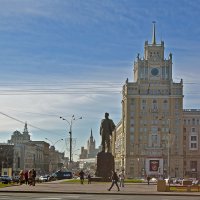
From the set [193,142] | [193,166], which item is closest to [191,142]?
[193,142]

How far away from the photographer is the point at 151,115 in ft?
585

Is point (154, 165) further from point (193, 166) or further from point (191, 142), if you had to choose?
point (191, 142)

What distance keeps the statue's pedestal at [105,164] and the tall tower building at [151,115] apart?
11933cm

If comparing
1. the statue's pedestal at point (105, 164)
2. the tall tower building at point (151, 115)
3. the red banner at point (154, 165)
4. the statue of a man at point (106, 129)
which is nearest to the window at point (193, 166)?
the tall tower building at point (151, 115)

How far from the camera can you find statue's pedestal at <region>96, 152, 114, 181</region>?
5334 cm

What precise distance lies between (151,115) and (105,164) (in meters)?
126

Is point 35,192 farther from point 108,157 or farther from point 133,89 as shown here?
point 133,89

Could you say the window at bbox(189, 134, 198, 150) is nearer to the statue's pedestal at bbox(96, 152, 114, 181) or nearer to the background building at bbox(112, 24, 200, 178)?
the background building at bbox(112, 24, 200, 178)

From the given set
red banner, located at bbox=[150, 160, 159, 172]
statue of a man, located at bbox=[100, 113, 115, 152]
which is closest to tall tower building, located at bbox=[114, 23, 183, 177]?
red banner, located at bbox=[150, 160, 159, 172]

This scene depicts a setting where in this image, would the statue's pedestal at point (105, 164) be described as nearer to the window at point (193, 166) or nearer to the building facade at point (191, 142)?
the building facade at point (191, 142)

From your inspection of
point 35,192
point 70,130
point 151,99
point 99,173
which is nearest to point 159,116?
point 151,99

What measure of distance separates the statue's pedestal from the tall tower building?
119m

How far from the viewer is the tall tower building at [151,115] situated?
175250mm

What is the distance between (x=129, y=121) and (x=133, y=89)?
11.0 metres
